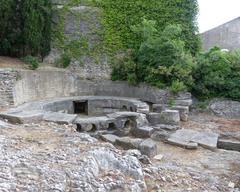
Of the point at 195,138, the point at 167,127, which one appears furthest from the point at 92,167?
the point at 167,127

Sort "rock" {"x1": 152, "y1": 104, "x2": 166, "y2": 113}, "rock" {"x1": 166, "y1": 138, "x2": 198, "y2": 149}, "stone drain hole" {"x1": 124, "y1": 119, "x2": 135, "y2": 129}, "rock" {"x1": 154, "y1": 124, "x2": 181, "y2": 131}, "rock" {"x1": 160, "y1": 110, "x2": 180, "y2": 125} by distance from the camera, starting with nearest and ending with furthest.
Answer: "rock" {"x1": 166, "y1": 138, "x2": 198, "y2": 149} < "rock" {"x1": 154, "y1": 124, "x2": 181, "y2": 131} < "rock" {"x1": 160, "y1": 110, "x2": 180, "y2": 125} < "stone drain hole" {"x1": 124, "y1": 119, "x2": 135, "y2": 129} < "rock" {"x1": 152, "y1": 104, "x2": 166, "y2": 113}

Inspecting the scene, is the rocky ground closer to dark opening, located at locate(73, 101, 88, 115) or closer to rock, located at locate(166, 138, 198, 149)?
rock, located at locate(166, 138, 198, 149)

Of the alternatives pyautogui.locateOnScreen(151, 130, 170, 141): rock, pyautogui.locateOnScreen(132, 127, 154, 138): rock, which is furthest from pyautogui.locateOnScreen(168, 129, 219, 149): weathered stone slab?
pyautogui.locateOnScreen(132, 127, 154, 138): rock

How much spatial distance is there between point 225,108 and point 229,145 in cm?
424

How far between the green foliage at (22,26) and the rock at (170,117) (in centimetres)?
702

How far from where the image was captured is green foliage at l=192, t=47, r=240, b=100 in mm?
13359

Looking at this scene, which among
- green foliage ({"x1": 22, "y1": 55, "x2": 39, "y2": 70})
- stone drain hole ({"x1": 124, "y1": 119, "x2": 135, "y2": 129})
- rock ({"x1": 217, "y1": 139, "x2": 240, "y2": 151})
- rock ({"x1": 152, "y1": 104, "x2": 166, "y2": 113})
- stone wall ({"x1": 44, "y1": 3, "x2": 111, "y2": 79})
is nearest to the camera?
rock ({"x1": 217, "y1": 139, "x2": 240, "y2": 151})

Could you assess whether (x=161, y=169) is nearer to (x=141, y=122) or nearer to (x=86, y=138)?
(x=86, y=138)

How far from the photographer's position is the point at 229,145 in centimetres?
937

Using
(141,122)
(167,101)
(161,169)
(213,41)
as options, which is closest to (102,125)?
(141,122)

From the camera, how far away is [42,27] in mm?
14945

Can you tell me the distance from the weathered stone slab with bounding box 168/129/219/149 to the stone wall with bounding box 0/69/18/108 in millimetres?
5532

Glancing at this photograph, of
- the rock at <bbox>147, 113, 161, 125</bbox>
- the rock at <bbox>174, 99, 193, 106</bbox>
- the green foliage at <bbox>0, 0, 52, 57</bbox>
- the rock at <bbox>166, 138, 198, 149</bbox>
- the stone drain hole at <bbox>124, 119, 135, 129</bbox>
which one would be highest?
the green foliage at <bbox>0, 0, 52, 57</bbox>

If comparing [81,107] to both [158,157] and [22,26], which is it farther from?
[158,157]
